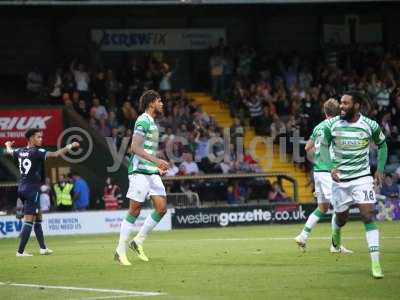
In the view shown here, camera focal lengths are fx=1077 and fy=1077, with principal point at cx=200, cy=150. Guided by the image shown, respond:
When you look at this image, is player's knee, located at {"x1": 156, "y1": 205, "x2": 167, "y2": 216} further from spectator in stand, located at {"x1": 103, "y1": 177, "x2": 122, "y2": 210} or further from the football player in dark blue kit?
spectator in stand, located at {"x1": 103, "y1": 177, "x2": 122, "y2": 210}

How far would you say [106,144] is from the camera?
32438 millimetres

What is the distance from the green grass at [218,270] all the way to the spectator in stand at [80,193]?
7984mm

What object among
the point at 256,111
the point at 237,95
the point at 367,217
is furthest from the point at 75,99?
the point at 367,217

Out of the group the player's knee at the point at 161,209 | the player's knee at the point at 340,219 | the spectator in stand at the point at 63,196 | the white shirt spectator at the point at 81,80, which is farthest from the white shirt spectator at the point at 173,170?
the player's knee at the point at 340,219

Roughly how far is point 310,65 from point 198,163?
853 cm

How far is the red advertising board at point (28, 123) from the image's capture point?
32.8 m

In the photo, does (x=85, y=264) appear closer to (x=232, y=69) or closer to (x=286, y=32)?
(x=232, y=69)

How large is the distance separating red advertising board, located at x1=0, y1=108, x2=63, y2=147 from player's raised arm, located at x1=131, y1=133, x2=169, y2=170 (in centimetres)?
1698

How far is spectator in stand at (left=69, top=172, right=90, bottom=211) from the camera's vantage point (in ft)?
101

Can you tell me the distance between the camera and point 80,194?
3091 centimetres

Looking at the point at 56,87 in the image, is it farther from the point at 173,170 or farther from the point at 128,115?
the point at 173,170

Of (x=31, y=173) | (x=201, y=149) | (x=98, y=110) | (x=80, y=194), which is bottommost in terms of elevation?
(x=80, y=194)

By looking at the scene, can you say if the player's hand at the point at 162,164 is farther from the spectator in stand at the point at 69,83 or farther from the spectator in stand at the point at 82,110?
the spectator in stand at the point at 69,83

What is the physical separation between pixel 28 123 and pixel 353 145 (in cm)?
2010
